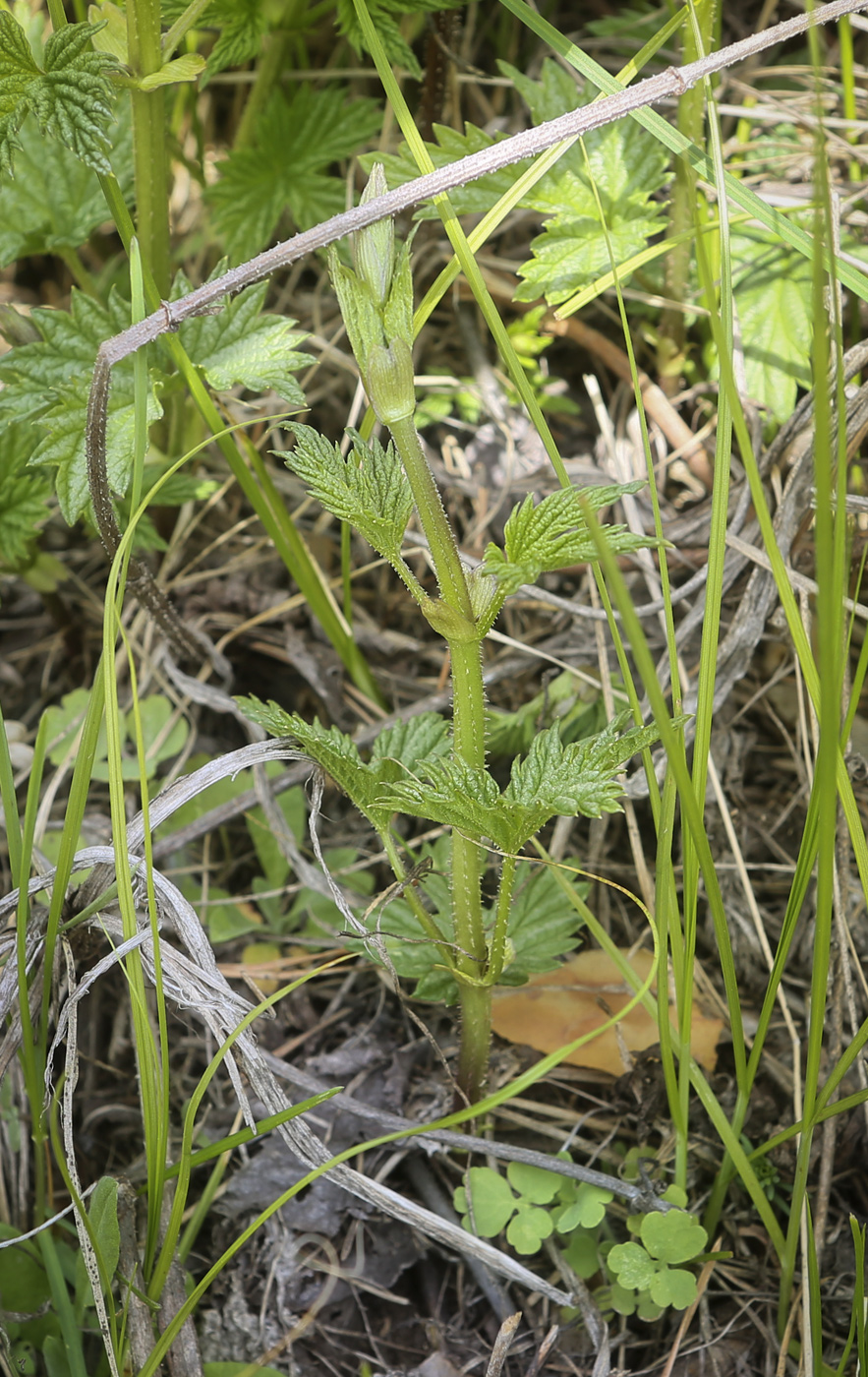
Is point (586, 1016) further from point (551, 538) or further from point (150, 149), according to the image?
point (150, 149)

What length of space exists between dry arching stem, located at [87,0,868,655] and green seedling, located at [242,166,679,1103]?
47 millimetres

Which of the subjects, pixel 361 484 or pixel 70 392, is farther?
pixel 70 392

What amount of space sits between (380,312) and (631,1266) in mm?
1171

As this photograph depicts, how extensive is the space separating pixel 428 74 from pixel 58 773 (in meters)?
1.41

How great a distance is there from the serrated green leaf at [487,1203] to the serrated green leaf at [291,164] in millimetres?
1539

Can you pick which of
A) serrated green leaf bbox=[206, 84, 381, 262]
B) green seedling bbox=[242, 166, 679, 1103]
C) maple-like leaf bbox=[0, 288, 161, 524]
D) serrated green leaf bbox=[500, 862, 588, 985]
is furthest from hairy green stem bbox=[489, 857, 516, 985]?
serrated green leaf bbox=[206, 84, 381, 262]

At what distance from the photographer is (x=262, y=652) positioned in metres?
1.91

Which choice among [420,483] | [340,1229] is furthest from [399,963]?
[420,483]

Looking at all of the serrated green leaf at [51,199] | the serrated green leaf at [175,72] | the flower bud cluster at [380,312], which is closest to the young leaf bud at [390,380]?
the flower bud cluster at [380,312]

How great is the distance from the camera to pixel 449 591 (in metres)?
1.06

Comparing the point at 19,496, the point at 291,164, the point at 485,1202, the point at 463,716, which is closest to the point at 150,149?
the point at 291,164

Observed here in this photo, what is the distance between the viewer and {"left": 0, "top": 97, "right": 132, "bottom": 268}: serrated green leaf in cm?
166

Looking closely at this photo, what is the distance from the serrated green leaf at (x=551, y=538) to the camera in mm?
975

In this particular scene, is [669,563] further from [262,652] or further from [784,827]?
[262,652]
